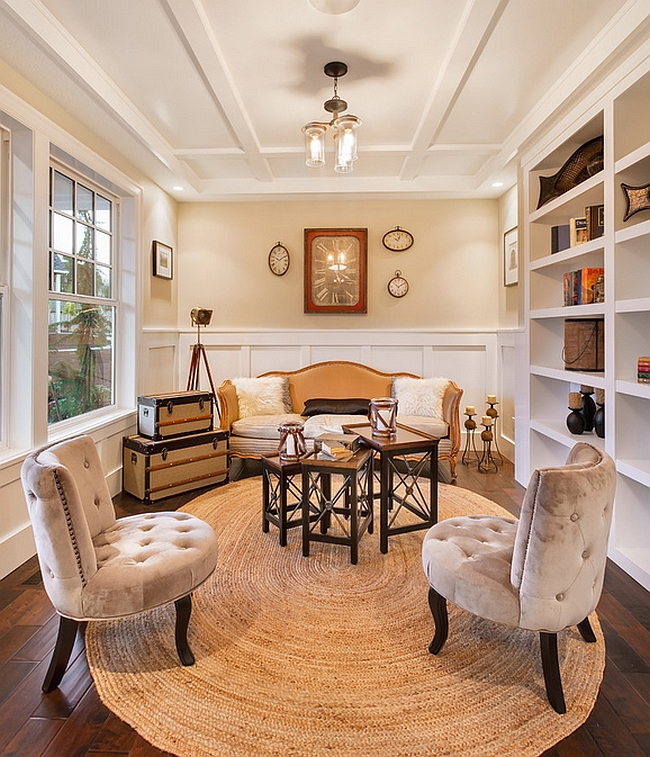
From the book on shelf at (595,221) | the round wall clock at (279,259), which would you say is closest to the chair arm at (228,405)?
the round wall clock at (279,259)

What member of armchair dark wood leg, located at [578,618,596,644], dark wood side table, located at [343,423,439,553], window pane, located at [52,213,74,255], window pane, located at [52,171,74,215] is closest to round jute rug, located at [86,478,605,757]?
armchair dark wood leg, located at [578,618,596,644]

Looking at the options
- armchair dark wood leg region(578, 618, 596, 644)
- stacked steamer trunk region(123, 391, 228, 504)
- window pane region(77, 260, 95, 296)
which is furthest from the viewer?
stacked steamer trunk region(123, 391, 228, 504)

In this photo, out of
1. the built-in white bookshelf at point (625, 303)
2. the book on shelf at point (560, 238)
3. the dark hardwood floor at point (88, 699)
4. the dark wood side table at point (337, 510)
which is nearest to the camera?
the dark hardwood floor at point (88, 699)

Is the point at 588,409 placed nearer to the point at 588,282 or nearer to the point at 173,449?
the point at 588,282

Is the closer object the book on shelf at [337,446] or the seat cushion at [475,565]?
the seat cushion at [475,565]

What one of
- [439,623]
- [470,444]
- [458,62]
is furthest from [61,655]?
[470,444]

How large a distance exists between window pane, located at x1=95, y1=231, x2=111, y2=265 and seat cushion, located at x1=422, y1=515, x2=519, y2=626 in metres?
3.29

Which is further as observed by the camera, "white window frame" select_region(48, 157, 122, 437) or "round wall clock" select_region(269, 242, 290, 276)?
"round wall clock" select_region(269, 242, 290, 276)

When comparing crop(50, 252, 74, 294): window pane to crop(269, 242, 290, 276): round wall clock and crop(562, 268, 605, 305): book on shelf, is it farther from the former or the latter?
crop(562, 268, 605, 305): book on shelf

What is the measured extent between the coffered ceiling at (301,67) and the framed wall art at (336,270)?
105cm

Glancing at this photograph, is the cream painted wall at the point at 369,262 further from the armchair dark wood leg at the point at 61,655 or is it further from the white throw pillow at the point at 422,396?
the armchair dark wood leg at the point at 61,655

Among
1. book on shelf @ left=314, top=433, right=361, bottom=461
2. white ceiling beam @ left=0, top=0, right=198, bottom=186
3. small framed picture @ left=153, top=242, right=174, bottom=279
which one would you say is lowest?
book on shelf @ left=314, top=433, right=361, bottom=461

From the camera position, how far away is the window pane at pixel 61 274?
129 inches

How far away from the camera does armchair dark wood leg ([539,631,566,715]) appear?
1594mm
